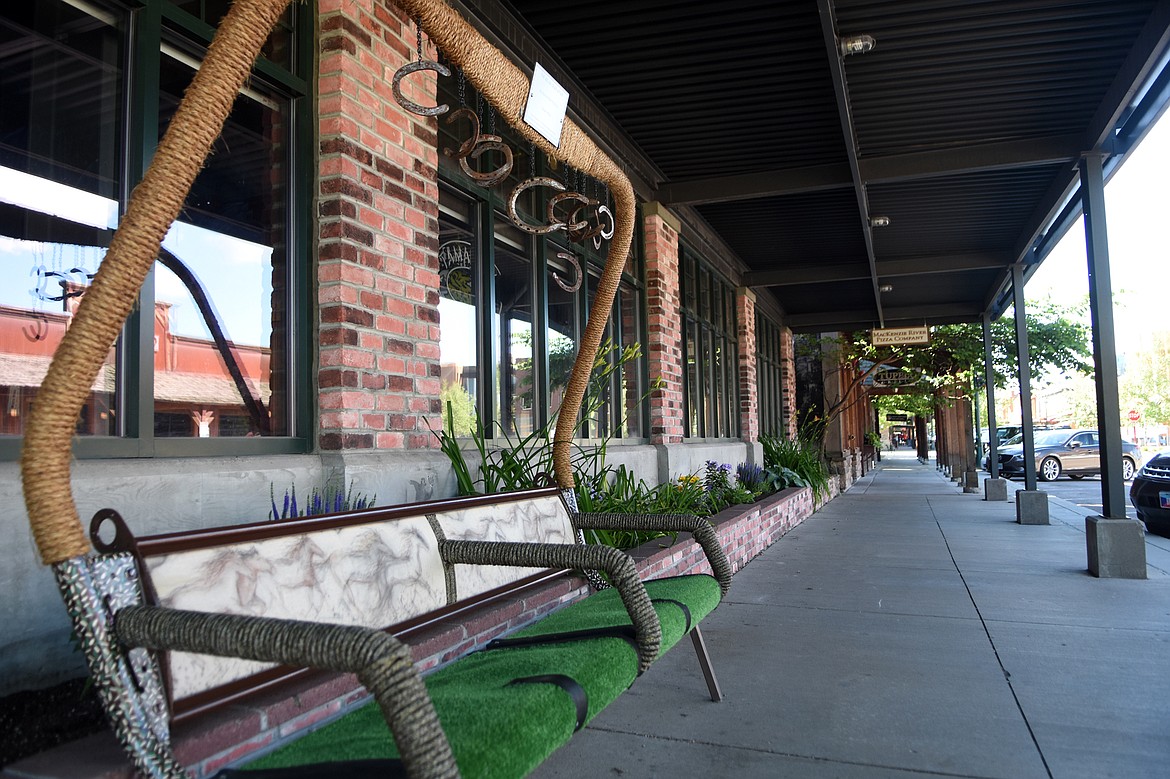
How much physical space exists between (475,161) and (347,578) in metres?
3.11

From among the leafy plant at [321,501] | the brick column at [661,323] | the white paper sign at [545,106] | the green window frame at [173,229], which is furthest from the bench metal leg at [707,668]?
the brick column at [661,323]

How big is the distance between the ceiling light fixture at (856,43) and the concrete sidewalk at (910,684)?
303cm

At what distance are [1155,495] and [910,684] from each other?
6.11m

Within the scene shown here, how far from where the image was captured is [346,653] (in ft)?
3.84

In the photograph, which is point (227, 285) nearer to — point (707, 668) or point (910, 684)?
point (707, 668)

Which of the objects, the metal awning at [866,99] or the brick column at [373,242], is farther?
the metal awning at [866,99]

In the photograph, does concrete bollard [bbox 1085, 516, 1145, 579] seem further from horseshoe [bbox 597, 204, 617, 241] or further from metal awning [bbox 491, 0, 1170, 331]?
horseshoe [bbox 597, 204, 617, 241]

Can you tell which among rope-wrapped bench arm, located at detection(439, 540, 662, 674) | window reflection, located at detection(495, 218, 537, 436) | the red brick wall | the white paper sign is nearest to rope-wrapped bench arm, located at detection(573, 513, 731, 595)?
the red brick wall

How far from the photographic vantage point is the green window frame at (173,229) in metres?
2.43

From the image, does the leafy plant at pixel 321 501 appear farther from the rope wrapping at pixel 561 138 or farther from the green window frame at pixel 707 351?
the green window frame at pixel 707 351

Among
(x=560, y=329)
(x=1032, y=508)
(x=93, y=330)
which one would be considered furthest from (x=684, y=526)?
(x=1032, y=508)

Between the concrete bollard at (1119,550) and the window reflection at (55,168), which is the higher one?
the window reflection at (55,168)

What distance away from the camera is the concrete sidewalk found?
2.42m

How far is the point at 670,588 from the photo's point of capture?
8.68ft
